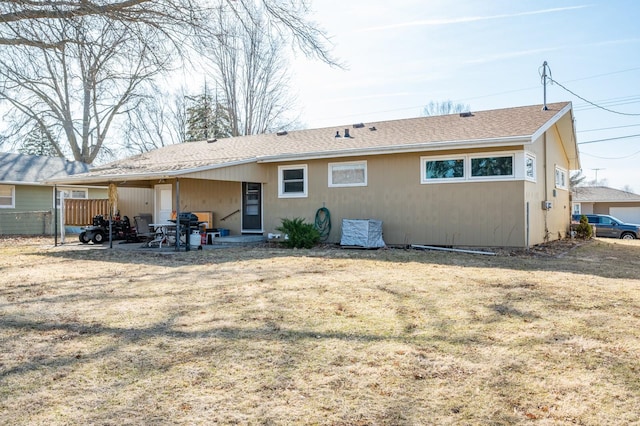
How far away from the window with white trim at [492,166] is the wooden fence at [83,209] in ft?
42.6

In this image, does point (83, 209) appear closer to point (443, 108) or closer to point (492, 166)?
point (492, 166)

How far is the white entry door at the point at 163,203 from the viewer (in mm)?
17312

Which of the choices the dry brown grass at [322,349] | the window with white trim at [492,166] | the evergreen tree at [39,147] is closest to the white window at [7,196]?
the evergreen tree at [39,147]


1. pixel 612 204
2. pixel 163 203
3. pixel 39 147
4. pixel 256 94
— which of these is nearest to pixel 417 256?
pixel 163 203

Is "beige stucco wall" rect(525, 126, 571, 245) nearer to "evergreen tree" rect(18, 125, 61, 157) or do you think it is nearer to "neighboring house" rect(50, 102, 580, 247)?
"neighboring house" rect(50, 102, 580, 247)

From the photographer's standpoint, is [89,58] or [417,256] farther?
[417,256]

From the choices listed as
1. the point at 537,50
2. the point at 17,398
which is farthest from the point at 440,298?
the point at 537,50

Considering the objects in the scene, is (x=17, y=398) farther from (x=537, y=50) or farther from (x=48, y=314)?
(x=537, y=50)

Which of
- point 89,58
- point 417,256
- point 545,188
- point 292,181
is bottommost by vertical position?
point 417,256

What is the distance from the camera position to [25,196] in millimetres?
21688

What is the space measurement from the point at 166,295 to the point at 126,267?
3.49m

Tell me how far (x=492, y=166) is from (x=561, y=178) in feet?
21.7

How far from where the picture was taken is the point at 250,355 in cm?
392

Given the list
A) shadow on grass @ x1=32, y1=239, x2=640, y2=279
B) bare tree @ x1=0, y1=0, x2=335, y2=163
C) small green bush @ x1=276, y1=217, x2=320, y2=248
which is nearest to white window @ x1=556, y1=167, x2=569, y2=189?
shadow on grass @ x1=32, y1=239, x2=640, y2=279
